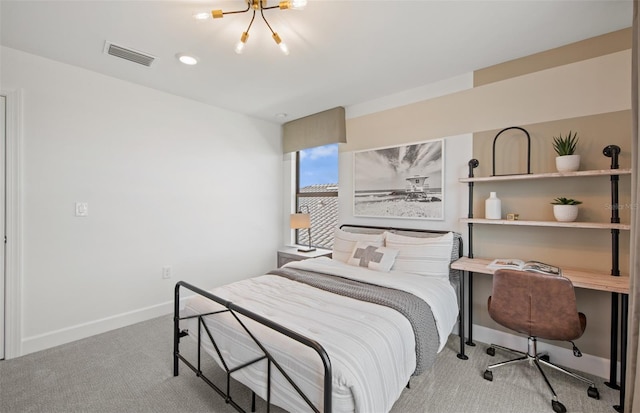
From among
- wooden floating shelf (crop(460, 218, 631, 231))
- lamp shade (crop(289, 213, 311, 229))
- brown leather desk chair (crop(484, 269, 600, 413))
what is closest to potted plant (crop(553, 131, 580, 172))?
wooden floating shelf (crop(460, 218, 631, 231))

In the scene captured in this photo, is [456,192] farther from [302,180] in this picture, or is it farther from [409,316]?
[302,180]

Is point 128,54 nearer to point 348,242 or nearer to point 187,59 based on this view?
point 187,59

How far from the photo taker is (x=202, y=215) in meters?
3.65

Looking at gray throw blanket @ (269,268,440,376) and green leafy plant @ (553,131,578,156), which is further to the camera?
green leafy plant @ (553,131,578,156)

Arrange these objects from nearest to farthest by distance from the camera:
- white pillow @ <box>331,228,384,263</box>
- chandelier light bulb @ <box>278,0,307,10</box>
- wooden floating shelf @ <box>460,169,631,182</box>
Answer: chandelier light bulb @ <box>278,0,307,10</box> → wooden floating shelf @ <box>460,169,631,182</box> → white pillow @ <box>331,228,384,263</box>

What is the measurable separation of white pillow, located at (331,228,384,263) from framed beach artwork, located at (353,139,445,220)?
466 mm

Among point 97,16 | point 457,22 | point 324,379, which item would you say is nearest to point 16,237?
point 97,16

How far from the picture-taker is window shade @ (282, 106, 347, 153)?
12.3ft

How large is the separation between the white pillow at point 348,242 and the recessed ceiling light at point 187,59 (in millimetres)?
2187

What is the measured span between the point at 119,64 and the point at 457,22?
9.22 ft

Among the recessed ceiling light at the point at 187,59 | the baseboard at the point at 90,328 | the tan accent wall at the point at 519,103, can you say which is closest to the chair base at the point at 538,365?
the tan accent wall at the point at 519,103

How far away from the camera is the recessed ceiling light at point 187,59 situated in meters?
2.45

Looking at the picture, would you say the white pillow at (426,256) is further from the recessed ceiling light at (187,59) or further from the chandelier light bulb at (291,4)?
the recessed ceiling light at (187,59)

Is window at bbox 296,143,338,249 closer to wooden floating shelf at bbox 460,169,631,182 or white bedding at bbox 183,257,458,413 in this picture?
wooden floating shelf at bbox 460,169,631,182
